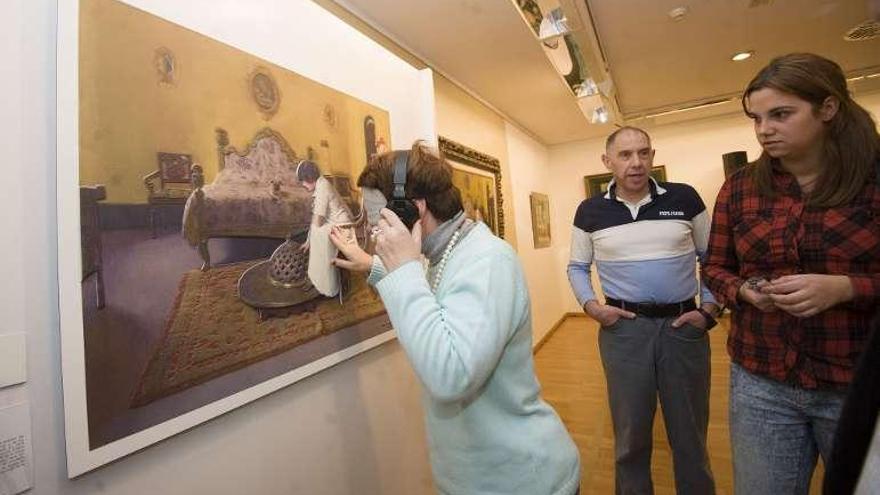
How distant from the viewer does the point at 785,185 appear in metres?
1.25

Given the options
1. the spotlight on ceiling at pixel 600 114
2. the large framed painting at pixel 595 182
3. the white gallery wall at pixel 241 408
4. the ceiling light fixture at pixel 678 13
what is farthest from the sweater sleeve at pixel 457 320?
the large framed painting at pixel 595 182

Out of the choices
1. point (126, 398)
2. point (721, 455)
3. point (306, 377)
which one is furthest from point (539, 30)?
point (721, 455)

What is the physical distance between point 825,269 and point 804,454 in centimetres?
51

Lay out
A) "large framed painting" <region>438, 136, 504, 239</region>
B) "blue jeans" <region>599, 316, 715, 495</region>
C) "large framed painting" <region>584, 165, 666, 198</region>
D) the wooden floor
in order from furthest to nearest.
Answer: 1. "large framed painting" <region>584, 165, 666, 198</region>
2. "large framed painting" <region>438, 136, 504, 239</region>
3. the wooden floor
4. "blue jeans" <region>599, 316, 715, 495</region>

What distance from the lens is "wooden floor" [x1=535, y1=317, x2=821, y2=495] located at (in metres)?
2.55

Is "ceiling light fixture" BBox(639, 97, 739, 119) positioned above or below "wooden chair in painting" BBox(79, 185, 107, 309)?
above

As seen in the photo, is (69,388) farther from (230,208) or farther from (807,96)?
(807,96)

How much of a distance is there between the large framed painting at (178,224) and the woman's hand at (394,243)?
0.45m

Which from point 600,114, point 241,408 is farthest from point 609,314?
point 600,114

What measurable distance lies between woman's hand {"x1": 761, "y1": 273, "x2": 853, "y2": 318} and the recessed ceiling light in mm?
3666

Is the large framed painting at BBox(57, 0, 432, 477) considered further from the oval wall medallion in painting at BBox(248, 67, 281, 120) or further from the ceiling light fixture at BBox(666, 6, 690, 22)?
the ceiling light fixture at BBox(666, 6, 690, 22)

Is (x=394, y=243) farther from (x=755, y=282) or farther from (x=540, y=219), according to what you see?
(x=540, y=219)

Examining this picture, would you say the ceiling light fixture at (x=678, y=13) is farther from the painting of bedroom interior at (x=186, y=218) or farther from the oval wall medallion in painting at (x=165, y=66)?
the oval wall medallion in painting at (x=165, y=66)

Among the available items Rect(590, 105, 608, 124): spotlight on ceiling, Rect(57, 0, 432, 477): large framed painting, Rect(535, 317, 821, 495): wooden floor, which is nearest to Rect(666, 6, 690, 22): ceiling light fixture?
Rect(590, 105, 608, 124): spotlight on ceiling
